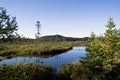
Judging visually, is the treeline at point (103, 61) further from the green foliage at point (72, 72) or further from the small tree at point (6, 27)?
the small tree at point (6, 27)

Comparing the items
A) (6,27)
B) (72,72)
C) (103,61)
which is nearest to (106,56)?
(103,61)

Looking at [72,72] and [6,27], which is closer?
[6,27]

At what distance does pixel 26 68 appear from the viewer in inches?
1176

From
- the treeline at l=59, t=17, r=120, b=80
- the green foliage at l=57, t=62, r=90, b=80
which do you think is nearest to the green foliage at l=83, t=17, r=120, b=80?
the treeline at l=59, t=17, r=120, b=80

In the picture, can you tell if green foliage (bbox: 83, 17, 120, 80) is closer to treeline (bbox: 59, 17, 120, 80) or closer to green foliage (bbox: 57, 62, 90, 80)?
treeline (bbox: 59, 17, 120, 80)

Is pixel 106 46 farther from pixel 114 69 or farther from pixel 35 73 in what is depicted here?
pixel 35 73

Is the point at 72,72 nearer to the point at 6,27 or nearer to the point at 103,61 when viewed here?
the point at 103,61

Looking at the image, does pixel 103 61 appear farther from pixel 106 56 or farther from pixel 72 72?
pixel 72 72

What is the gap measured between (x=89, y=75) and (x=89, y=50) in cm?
542

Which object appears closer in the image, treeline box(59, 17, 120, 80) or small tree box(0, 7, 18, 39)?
small tree box(0, 7, 18, 39)

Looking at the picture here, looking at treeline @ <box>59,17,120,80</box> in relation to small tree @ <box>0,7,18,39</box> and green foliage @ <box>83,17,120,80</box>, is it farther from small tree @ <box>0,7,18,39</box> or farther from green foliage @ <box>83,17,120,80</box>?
small tree @ <box>0,7,18,39</box>

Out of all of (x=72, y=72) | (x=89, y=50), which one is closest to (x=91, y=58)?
(x=89, y=50)

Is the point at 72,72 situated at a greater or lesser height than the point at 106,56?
lesser

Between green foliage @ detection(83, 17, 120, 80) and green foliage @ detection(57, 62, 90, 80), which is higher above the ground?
green foliage @ detection(83, 17, 120, 80)
